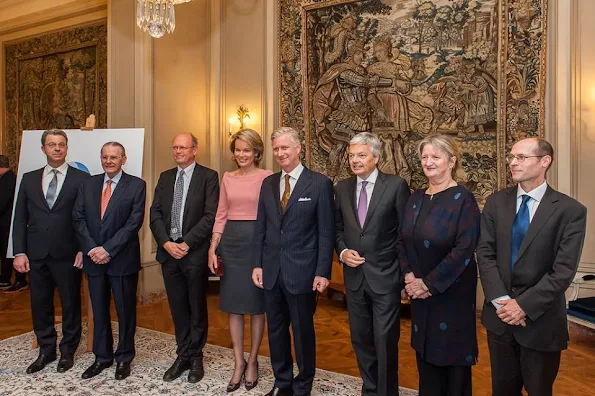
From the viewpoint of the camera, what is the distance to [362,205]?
9.83ft

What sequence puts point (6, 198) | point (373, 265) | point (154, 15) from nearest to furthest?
point (373, 265) → point (154, 15) → point (6, 198)

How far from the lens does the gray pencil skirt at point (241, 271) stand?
3.38 meters

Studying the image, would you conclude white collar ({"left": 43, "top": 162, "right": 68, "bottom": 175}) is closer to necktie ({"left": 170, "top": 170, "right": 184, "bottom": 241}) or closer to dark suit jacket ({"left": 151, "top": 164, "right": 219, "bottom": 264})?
dark suit jacket ({"left": 151, "top": 164, "right": 219, "bottom": 264})

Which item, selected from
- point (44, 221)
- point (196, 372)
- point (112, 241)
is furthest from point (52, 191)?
point (196, 372)

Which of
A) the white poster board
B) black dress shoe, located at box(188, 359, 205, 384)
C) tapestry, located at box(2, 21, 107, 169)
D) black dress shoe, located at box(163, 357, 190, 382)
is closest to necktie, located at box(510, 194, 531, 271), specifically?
black dress shoe, located at box(188, 359, 205, 384)

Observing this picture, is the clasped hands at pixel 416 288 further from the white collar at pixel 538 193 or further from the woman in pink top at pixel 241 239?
the woman in pink top at pixel 241 239

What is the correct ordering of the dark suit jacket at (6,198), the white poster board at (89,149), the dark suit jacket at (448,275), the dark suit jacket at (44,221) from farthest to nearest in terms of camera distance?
the dark suit jacket at (6,198) < the white poster board at (89,149) < the dark suit jacket at (44,221) < the dark suit jacket at (448,275)

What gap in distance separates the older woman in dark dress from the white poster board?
2.48 metres

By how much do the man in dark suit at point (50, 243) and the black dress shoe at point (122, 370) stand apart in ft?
1.45

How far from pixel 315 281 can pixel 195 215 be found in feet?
3.38

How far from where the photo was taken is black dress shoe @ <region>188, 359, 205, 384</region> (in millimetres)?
3610

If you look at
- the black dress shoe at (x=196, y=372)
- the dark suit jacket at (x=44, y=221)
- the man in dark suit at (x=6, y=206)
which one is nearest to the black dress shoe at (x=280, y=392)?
the black dress shoe at (x=196, y=372)

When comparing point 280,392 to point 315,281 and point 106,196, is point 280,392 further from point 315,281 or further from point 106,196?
point 106,196

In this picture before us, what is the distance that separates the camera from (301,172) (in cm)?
319
